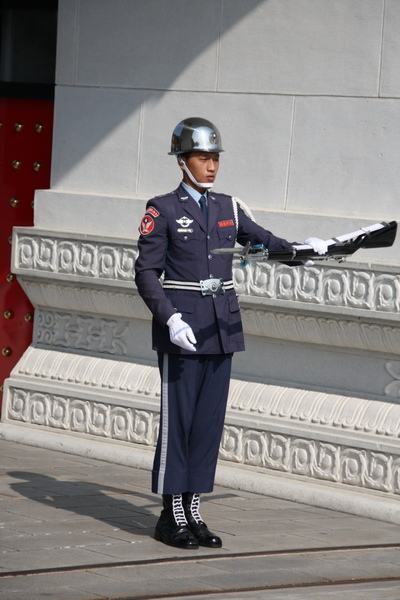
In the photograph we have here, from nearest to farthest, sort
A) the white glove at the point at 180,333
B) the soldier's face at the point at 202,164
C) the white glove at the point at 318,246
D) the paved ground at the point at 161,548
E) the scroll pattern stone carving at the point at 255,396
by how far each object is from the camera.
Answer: the paved ground at the point at 161,548
the white glove at the point at 180,333
the white glove at the point at 318,246
the soldier's face at the point at 202,164
the scroll pattern stone carving at the point at 255,396

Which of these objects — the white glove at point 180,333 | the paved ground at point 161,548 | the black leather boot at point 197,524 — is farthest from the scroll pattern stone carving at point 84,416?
the white glove at point 180,333

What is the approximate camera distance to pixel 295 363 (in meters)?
7.12

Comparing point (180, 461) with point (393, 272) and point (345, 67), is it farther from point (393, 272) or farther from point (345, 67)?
point (345, 67)

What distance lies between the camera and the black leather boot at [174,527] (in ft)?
18.5

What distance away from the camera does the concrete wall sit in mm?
6742

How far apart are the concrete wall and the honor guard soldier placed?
3.67 ft

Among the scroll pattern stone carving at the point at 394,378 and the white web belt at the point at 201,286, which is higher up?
the white web belt at the point at 201,286

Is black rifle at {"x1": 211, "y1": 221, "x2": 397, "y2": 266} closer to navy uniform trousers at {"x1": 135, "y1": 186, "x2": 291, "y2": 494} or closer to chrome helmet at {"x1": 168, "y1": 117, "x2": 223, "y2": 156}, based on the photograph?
navy uniform trousers at {"x1": 135, "y1": 186, "x2": 291, "y2": 494}

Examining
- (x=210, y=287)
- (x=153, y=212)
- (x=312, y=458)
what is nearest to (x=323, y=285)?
(x=312, y=458)

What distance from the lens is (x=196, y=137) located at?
568 cm

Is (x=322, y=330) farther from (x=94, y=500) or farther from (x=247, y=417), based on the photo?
(x=94, y=500)

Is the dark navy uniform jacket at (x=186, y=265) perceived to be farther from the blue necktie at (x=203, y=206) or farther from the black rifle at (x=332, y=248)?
the black rifle at (x=332, y=248)

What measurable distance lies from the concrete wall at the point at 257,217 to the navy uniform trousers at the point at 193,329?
1098mm

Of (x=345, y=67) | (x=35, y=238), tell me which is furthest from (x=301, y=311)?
(x=35, y=238)
